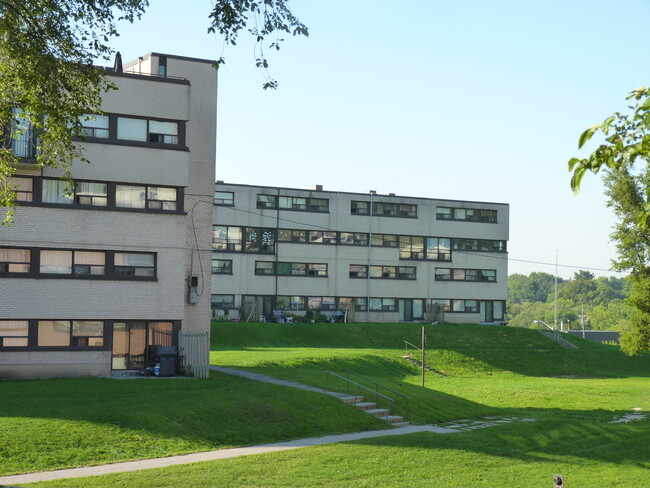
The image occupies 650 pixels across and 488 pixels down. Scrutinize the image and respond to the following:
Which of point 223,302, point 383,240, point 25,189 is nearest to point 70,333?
point 25,189

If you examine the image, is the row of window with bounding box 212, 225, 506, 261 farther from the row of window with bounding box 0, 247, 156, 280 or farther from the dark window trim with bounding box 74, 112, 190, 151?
the row of window with bounding box 0, 247, 156, 280

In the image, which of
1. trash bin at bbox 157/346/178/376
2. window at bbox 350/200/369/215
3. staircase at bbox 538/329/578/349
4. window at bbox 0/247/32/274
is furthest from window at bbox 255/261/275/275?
window at bbox 0/247/32/274

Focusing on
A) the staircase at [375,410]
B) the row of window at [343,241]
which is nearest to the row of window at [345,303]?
the row of window at [343,241]

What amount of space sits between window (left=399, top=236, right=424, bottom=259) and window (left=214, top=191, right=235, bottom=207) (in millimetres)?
16778

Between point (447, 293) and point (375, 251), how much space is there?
27.6 ft

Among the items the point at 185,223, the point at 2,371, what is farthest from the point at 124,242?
the point at 2,371

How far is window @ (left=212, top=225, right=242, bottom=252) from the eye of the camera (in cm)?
7125

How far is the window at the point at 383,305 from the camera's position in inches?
3031

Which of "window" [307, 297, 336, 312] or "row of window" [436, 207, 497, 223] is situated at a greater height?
"row of window" [436, 207, 497, 223]

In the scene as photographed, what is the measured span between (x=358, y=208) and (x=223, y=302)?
51.2 feet

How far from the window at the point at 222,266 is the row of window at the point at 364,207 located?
488cm

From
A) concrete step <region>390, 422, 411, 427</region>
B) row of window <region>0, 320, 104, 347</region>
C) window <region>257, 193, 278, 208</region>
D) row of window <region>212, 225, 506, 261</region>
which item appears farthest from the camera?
window <region>257, 193, 278, 208</region>

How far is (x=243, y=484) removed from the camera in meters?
18.0

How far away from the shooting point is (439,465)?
21.4 m
